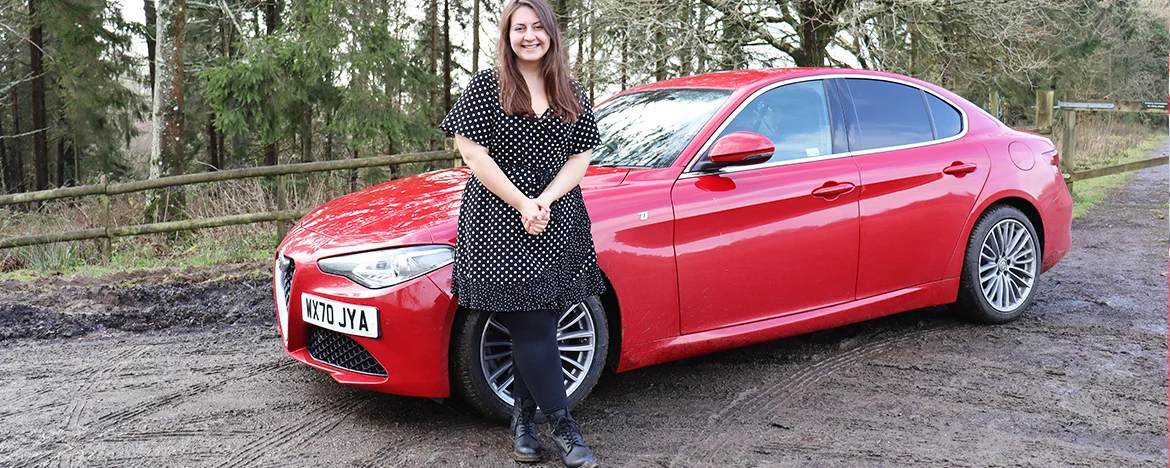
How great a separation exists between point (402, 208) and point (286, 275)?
59cm

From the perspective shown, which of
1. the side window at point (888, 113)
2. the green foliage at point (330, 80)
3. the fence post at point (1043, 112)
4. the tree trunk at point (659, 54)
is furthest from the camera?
the green foliage at point (330, 80)

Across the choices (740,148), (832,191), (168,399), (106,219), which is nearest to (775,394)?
(832,191)

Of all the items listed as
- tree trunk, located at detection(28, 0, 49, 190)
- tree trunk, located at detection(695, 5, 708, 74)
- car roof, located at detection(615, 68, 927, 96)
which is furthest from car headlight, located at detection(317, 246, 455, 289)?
tree trunk, located at detection(28, 0, 49, 190)

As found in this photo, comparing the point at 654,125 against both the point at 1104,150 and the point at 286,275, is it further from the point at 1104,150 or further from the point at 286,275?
the point at 1104,150

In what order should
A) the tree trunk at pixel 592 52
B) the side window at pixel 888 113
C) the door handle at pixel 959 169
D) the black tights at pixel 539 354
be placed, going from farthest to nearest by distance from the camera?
the tree trunk at pixel 592 52 < the door handle at pixel 959 169 < the side window at pixel 888 113 < the black tights at pixel 539 354

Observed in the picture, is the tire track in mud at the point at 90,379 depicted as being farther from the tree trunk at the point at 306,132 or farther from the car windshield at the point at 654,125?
the tree trunk at the point at 306,132

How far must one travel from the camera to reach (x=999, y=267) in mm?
5156

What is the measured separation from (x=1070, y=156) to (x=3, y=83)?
24499 millimetres

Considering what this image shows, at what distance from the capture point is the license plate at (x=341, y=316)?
134 inches

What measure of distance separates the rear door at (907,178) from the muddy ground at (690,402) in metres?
0.49

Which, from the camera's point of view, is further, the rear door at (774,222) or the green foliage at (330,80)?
the green foliage at (330,80)

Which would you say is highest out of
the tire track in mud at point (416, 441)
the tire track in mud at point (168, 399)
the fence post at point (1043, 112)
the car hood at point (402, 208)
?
the fence post at point (1043, 112)

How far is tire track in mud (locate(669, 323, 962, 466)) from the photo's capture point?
3.44 metres

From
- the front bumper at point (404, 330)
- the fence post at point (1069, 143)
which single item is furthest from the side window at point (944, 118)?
the fence post at point (1069, 143)
